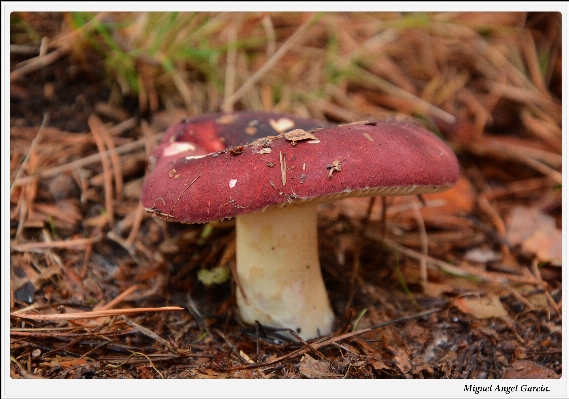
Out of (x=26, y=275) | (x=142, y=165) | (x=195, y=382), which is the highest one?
(x=142, y=165)

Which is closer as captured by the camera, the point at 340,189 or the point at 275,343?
the point at 340,189

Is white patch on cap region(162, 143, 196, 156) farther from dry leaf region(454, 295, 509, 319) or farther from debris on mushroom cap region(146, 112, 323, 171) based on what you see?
dry leaf region(454, 295, 509, 319)

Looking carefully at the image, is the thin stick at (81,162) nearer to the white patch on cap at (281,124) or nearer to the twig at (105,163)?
the twig at (105,163)

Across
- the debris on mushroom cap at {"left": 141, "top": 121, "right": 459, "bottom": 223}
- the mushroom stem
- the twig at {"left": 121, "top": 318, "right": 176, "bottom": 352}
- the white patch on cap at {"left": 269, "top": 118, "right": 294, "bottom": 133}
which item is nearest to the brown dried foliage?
the twig at {"left": 121, "top": 318, "right": 176, "bottom": 352}

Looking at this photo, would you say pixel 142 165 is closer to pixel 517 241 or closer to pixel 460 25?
pixel 517 241

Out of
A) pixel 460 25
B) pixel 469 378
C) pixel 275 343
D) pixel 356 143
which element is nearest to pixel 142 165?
pixel 275 343

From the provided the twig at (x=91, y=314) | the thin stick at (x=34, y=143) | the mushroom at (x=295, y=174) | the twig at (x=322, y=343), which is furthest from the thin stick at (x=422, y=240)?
the thin stick at (x=34, y=143)

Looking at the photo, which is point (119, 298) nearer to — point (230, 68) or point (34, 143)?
point (34, 143)
